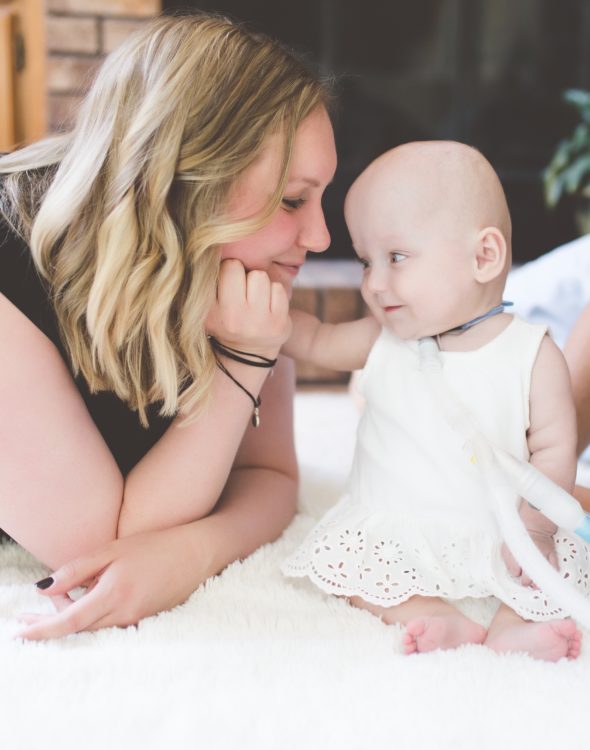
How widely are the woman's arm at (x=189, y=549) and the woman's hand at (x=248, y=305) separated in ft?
0.78

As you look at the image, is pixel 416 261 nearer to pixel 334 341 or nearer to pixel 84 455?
pixel 334 341

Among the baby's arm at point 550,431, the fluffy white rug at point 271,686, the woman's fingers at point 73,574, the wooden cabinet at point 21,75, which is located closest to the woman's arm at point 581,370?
the baby's arm at point 550,431

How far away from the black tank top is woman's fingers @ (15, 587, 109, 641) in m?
0.24

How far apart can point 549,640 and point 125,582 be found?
0.43 meters

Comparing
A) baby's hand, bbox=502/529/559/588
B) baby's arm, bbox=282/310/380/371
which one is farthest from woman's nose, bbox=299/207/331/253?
baby's hand, bbox=502/529/559/588

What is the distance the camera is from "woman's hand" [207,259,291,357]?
3.17ft

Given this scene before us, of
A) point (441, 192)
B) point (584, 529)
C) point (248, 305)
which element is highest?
point (441, 192)

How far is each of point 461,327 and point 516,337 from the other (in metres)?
0.06

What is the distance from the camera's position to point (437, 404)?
1003 millimetres

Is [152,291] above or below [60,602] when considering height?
above

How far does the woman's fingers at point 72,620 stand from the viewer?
0.87m

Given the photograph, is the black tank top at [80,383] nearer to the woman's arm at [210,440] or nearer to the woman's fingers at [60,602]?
the woman's arm at [210,440]

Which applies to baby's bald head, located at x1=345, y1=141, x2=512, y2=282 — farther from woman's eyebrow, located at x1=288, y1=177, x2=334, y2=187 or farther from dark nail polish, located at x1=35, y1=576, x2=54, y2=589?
dark nail polish, located at x1=35, y1=576, x2=54, y2=589

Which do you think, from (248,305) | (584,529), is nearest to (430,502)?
(584,529)
